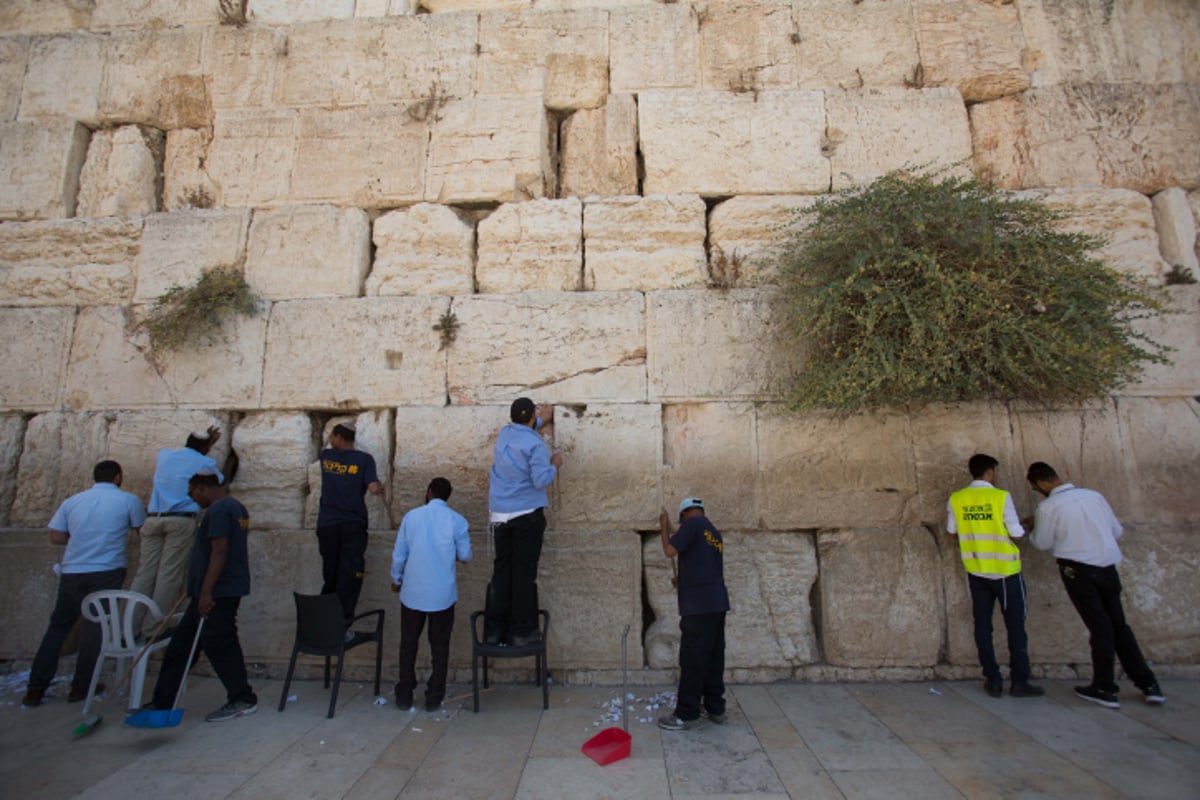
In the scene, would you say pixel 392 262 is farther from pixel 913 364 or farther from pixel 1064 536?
pixel 1064 536

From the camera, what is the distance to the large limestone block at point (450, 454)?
4.54 meters

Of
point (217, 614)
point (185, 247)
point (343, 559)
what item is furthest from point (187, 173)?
point (217, 614)

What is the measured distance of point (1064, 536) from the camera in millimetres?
3865

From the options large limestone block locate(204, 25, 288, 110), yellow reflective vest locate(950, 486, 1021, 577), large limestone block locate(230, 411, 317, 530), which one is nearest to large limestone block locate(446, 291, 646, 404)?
large limestone block locate(230, 411, 317, 530)

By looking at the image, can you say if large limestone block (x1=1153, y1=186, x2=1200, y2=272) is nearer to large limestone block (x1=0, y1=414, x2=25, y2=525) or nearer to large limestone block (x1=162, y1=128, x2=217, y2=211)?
large limestone block (x1=162, y1=128, x2=217, y2=211)

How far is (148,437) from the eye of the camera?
15.6ft

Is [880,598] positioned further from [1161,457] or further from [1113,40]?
[1113,40]

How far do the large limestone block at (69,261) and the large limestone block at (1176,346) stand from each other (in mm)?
8378

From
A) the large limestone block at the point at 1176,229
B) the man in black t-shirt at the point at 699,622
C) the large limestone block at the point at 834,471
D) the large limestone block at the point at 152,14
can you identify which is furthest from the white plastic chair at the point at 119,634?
the large limestone block at the point at 1176,229

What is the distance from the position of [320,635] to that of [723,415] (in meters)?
3.17

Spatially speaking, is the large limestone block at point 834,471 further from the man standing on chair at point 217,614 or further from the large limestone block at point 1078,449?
the man standing on chair at point 217,614

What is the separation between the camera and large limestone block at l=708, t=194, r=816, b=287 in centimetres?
481

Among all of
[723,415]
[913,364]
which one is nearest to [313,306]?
[723,415]

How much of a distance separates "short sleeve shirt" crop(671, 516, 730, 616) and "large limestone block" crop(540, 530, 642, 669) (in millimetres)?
880
